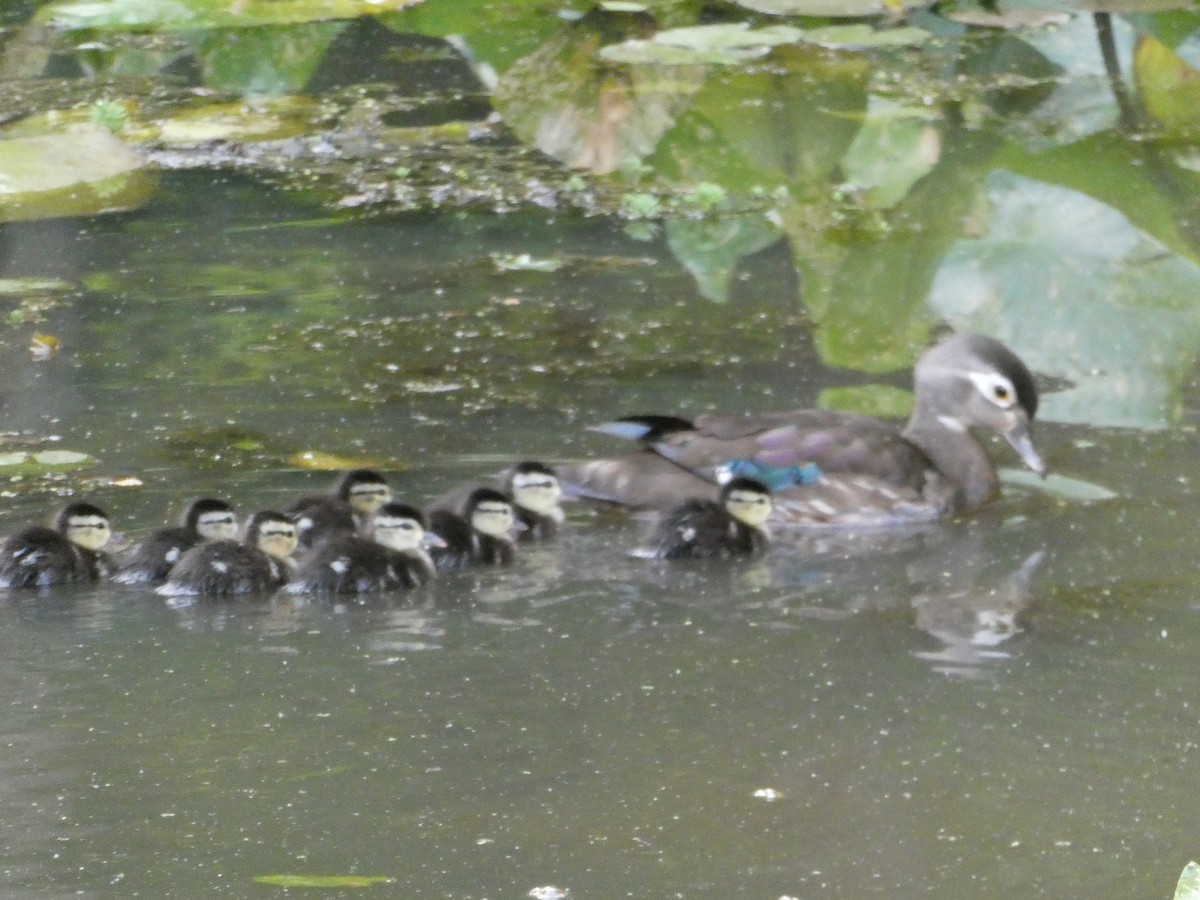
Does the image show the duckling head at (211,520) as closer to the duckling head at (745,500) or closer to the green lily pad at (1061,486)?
the duckling head at (745,500)

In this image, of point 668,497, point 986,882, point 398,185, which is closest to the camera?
point 986,882

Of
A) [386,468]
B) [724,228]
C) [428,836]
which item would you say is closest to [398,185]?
[724,228]

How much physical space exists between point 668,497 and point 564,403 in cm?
78

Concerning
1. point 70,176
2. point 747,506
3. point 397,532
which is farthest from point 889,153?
point 397,532

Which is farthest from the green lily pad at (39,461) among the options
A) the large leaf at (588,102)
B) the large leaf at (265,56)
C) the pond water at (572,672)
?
the large leaf at (265,56)

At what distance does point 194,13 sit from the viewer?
12.8 metres

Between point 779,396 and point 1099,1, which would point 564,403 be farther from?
point 1099,1

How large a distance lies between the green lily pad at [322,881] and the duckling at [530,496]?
2.19 m

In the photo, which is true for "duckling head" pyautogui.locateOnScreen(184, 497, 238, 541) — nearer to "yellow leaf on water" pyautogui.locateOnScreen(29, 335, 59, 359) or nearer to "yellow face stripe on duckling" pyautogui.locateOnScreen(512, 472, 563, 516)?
"yellow face stripe on duckling" pyautogui.locateOnScreen(512, 472, 563, 516)

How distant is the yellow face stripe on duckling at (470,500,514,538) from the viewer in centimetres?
570

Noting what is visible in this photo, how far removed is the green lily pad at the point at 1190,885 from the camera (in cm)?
306

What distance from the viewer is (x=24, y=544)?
5320mm

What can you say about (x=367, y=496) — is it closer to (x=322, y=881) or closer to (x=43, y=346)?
(x=43, y=346)

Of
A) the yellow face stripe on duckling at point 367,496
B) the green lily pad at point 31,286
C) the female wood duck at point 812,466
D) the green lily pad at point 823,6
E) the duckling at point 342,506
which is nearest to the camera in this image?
the duckling at point 342,506
